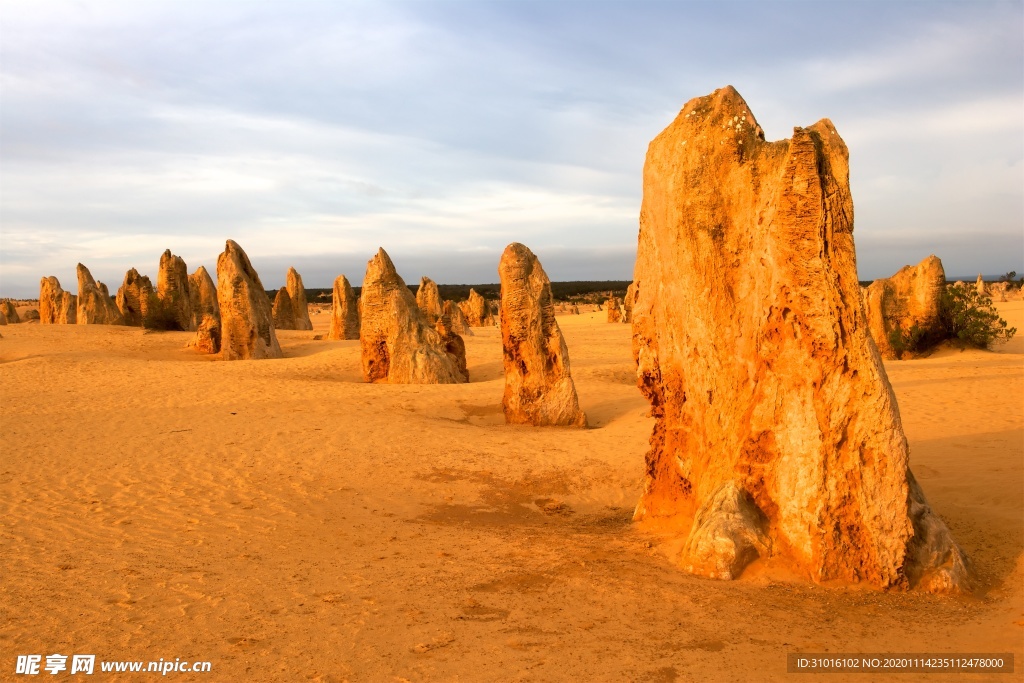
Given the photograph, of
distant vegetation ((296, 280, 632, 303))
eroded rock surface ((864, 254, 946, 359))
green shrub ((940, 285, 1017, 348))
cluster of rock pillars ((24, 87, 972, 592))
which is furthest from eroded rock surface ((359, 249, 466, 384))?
distant vegetation ((296, 280, 632, 303))

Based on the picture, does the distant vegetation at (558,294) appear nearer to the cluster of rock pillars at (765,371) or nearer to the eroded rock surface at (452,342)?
the eroded rock surface at (452,342)

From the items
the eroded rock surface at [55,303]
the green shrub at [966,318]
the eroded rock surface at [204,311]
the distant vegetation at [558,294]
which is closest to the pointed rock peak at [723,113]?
the green shrub at [966,318]

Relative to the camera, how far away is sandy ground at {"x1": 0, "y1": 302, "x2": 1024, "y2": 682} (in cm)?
426

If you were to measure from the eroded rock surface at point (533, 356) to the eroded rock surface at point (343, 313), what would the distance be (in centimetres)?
1644

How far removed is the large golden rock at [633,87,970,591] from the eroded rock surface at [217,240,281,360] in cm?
1542

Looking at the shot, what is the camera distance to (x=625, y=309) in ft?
105

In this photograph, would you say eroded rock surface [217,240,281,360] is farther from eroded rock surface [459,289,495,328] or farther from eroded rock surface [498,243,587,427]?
eroded rock surface [459,289,495,328]

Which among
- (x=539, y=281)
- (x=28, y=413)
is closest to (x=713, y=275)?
(x=539, y=281)

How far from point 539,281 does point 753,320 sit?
22.2 ft

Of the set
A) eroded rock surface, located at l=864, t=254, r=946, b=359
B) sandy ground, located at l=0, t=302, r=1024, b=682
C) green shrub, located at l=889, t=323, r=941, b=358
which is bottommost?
sandy ground, located at l=0, t=302, r=1024, b=682

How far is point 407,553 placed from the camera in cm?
600

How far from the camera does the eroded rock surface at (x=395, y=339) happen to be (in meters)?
15.7

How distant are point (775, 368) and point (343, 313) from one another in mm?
23538

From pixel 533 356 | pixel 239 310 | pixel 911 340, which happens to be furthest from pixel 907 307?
pixel 239 310
